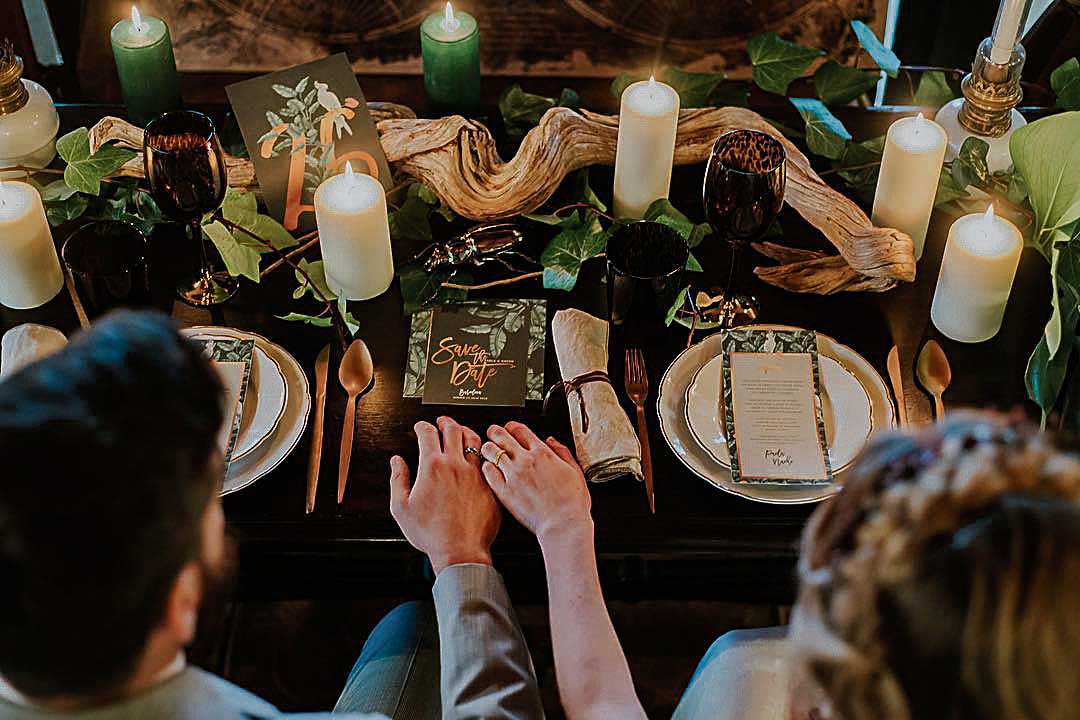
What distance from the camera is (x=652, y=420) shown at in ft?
4.14

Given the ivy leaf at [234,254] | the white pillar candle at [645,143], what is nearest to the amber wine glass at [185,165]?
the ivy leaf at [234,254]

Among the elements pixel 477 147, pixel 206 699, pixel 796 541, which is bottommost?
pixel 796 541

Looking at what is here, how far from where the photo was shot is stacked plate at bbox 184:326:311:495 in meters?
1.19

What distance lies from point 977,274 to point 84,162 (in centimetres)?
111

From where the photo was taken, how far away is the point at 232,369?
4.19 ft

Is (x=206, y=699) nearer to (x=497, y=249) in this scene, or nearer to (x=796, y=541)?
(x=796, y=541)

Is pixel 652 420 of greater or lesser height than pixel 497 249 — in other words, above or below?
below

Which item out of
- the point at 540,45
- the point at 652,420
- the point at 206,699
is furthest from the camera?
the point at 540,45

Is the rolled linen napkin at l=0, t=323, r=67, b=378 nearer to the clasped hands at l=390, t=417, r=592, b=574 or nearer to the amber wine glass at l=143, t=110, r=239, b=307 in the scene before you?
the amber wine glass at l=143, t=110, r=239, b=307

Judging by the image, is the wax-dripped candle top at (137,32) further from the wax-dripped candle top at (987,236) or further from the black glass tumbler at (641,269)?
the wax-dripped candle top at (987,236)

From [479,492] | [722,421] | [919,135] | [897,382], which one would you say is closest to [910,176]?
[919,135]

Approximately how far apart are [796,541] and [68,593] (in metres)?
0.77

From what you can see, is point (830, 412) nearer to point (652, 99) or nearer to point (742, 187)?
point (742, 187)

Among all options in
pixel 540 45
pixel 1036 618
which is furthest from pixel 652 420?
pixel 540 45
